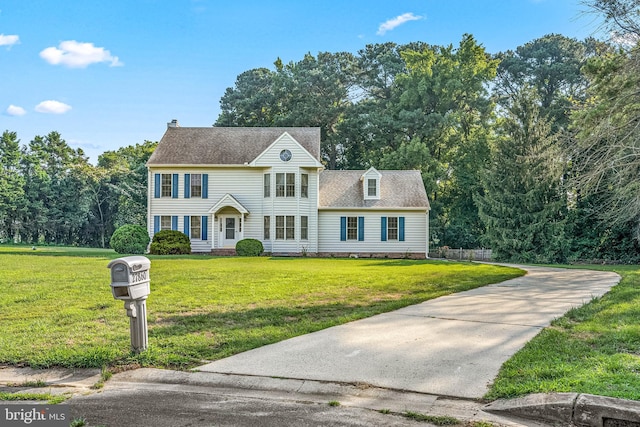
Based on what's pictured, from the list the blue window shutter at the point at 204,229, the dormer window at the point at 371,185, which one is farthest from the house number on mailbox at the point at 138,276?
the dormer window at the point at 371,185

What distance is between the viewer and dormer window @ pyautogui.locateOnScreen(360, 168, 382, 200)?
28.8 m

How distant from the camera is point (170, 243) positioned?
25.8 metres

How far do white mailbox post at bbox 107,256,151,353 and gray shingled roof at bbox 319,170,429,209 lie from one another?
74.9ft

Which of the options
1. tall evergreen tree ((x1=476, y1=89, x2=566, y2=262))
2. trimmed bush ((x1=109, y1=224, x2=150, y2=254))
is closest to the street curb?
trimmed bush ((x1=109, y1=224, x2=150, y2=254))

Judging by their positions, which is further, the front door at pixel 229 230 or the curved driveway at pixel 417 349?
the front door at pixel 229 230

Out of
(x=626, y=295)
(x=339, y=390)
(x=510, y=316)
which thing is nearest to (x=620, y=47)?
(x=626, y=295)

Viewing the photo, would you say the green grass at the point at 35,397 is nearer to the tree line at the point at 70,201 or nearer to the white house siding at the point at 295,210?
the white house siding at the point at 295,210

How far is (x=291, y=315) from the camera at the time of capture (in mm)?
7938

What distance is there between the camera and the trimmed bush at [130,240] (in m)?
23.7

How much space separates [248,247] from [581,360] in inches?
833

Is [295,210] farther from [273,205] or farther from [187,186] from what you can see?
[187,186]

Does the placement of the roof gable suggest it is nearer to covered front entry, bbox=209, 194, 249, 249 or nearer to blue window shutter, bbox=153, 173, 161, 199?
covered front entry, bbox=209, 194, 249, 249

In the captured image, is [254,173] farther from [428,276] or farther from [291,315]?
[291,315]

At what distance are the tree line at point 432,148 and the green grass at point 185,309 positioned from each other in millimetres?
15203
